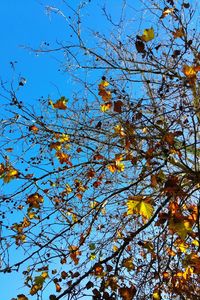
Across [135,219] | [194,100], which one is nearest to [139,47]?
[194,100]

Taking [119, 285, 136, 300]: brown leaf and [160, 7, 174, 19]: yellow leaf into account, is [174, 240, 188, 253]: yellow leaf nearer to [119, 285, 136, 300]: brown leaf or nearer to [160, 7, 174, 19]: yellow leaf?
[119, 285, 136, 300]: brown leaf

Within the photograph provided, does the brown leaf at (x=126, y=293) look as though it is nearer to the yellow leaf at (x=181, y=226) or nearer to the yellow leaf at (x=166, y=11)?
the yellow leaf at (x=181, y=226)

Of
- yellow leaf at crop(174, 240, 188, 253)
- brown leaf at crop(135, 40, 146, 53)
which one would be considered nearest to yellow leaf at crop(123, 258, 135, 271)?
yellow leaf at crop(174, 240, 188, 253)

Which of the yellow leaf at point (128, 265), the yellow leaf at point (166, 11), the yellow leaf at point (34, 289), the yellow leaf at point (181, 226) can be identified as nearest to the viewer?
the yellow leaf at point (181, 226)

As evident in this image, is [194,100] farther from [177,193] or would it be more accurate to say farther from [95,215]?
[177,193]

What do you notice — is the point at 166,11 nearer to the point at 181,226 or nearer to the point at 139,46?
the point at 139,46

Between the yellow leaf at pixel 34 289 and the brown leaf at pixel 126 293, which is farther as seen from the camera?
the yellow leaf at pixel 34 289

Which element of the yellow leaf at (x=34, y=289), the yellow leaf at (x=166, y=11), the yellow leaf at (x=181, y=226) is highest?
the yellow leaf at (x=166, y=11)

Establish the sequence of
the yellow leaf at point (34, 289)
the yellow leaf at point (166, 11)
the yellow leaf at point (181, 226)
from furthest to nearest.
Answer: the yellow leaf at point (166, 11)
the yellow leaf at point (34, 289)
the yellow leaf at point (181, 226)

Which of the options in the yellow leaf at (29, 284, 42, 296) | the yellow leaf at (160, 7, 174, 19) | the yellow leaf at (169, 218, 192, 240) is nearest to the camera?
the yellow leaf at (169, 218, 192, 240)

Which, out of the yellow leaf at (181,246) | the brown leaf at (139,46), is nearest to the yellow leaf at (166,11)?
the brown leaf at (139,46)

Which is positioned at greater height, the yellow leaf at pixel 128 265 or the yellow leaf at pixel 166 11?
the yellow leaf at pixel 166 11

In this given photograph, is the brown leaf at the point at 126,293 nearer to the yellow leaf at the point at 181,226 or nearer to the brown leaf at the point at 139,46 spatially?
the yellow leaf at the point at 181,226

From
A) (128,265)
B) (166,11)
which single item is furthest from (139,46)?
(128,265)
